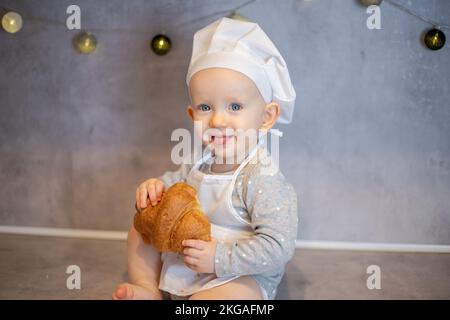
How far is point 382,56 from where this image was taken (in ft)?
4.27

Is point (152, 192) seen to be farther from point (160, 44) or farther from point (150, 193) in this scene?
point (160, 44)

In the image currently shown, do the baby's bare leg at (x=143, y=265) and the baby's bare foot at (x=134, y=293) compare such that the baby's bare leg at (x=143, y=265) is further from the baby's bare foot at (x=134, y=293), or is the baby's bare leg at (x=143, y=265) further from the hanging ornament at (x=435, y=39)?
the hanging ornament at (x=435, y=39)

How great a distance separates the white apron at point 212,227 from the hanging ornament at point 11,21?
0.87m

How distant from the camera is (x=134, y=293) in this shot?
0.89 m

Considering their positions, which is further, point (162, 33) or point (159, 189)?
point (162, 33)

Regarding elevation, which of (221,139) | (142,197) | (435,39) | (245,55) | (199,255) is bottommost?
(199,255)

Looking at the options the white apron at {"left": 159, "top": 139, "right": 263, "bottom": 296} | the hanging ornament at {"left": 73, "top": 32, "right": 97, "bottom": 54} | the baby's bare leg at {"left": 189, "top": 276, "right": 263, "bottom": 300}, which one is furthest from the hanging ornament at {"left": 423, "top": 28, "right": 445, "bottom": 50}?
the hanging ornament at {"left": 73, "top": 32, "right": 97, "bottom": 54}

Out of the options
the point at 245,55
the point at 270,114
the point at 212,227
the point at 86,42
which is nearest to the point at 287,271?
the point at 212,227

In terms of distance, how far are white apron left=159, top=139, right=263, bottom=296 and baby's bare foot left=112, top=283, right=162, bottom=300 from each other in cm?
2

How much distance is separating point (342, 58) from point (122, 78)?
0.70 metres

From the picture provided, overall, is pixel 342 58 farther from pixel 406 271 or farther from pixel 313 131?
pixel 406 271

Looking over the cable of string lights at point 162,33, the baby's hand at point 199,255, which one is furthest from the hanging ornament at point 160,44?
the baby's hand at point 199,255

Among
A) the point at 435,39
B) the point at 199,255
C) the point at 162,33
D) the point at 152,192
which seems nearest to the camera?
A: the point at 199,255

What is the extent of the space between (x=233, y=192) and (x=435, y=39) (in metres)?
0.77
